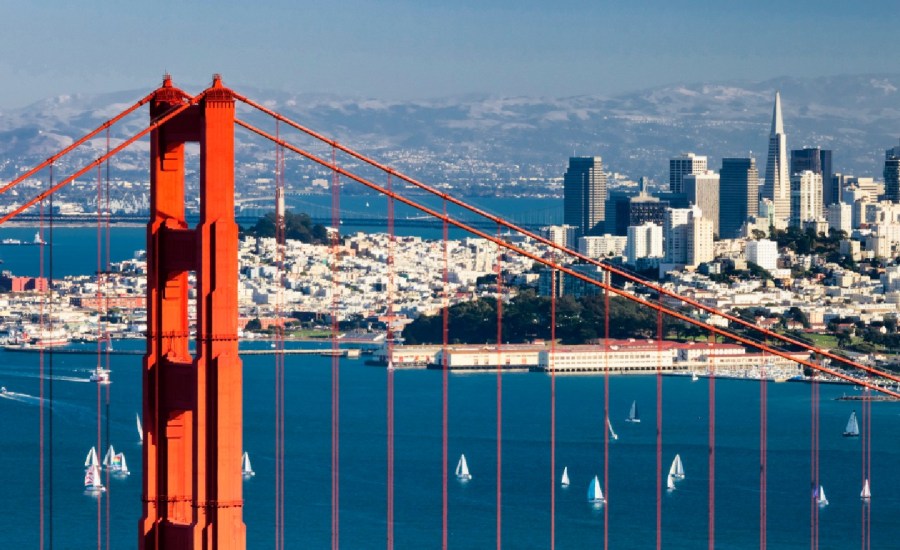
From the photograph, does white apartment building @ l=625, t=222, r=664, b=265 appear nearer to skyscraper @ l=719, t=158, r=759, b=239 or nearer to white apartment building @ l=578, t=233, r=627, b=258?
white apartment building @ l=578, t=233, r=627, b=258

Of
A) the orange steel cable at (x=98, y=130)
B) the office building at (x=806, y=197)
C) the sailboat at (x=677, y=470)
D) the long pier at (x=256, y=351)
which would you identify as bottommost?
the sailboat at (x=677, y=470)

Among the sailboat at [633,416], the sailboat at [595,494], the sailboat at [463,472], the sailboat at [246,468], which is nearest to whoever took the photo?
the sailboat at [595,494]

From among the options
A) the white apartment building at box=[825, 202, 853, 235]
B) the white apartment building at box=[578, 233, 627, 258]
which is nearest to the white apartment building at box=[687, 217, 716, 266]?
the white apartment building at box=[578, 233, 627, 258]

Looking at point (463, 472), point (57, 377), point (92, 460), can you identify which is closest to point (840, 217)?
point (57, 377)

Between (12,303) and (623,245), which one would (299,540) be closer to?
(12,303)

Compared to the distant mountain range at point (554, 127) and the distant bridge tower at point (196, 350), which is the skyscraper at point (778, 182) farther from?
the distant bridge tower at point (196, 350)

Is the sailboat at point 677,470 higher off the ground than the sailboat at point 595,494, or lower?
higher

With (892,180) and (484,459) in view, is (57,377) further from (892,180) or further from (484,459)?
(892,180)

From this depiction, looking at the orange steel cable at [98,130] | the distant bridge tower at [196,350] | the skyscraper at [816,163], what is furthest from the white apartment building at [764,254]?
the distant bridge tower at [196,350]
